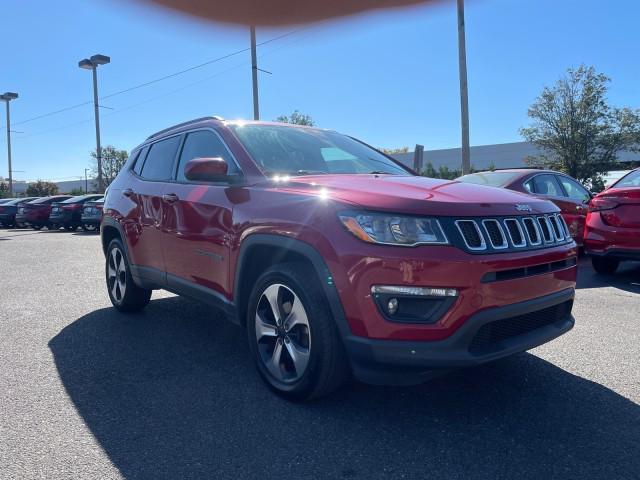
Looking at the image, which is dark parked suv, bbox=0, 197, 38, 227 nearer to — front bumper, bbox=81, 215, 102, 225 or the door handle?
front bumper, bbox=81, 215, 102, 225

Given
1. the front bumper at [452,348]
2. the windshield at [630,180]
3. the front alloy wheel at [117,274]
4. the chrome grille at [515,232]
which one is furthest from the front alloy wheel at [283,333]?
the windshield at [630,180]

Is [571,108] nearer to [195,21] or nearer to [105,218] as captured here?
[195,21]

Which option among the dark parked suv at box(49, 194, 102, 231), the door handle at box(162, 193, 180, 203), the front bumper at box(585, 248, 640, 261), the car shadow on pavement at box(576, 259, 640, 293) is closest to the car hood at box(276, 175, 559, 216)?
the door handle at box(162, 193, 180, 203)

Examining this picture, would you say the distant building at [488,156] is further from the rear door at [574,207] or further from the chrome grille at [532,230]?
the chrome grille at [532,230]

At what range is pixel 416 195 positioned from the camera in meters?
2.76

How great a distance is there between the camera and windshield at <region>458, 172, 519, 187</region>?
7.67 m

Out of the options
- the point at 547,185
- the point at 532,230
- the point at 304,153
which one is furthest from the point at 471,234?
the point at 547,185

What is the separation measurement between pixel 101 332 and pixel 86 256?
700 cm

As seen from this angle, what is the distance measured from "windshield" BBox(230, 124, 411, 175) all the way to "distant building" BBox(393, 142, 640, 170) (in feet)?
117

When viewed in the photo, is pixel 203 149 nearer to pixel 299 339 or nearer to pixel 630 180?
pixel 299 339

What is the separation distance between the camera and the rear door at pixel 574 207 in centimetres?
829

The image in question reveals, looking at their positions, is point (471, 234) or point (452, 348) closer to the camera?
point (452, 348)

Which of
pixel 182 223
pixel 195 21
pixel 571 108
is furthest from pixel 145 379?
pixel 571 108

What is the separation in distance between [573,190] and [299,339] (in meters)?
7.44
